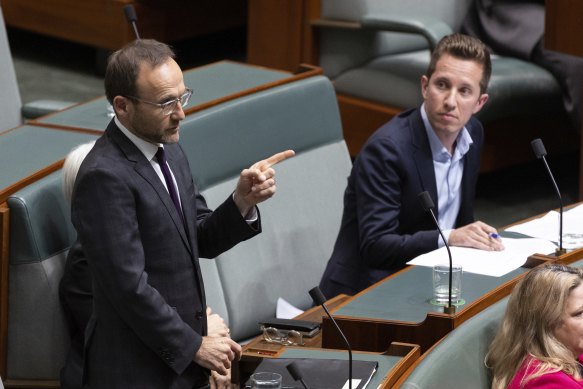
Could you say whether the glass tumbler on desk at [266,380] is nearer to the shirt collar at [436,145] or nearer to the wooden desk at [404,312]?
the wooden desk at [404,312]

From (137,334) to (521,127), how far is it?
2.09m

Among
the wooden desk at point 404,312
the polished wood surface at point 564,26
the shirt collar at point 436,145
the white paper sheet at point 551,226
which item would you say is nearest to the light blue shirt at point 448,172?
the shirt collar at point 436,145

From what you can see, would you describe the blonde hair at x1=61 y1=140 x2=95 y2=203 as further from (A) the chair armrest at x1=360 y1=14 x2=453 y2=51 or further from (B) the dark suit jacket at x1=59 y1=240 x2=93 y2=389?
(A) the chair armrest at x1=360 y1=14 x2=453 y2=51

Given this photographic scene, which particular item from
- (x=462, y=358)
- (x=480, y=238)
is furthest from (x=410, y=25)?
(x=462, y=358)

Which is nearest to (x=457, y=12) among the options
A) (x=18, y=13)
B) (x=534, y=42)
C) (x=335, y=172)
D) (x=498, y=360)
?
(x=534, y=42)

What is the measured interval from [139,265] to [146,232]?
5cm

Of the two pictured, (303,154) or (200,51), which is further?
(200,51)

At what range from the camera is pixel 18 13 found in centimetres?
425

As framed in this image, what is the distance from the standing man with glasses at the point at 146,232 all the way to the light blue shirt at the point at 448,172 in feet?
1.86

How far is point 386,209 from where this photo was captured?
2.06m

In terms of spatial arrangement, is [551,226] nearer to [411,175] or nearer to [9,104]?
[411,175]

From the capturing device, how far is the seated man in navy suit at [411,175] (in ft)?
6.75

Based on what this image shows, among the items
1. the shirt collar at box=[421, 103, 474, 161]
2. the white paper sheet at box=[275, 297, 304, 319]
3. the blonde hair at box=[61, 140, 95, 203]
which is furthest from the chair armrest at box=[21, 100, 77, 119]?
the shirt collar at box=[421, 103, 474, 161]

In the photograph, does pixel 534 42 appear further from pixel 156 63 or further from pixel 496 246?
pixel 156 63
